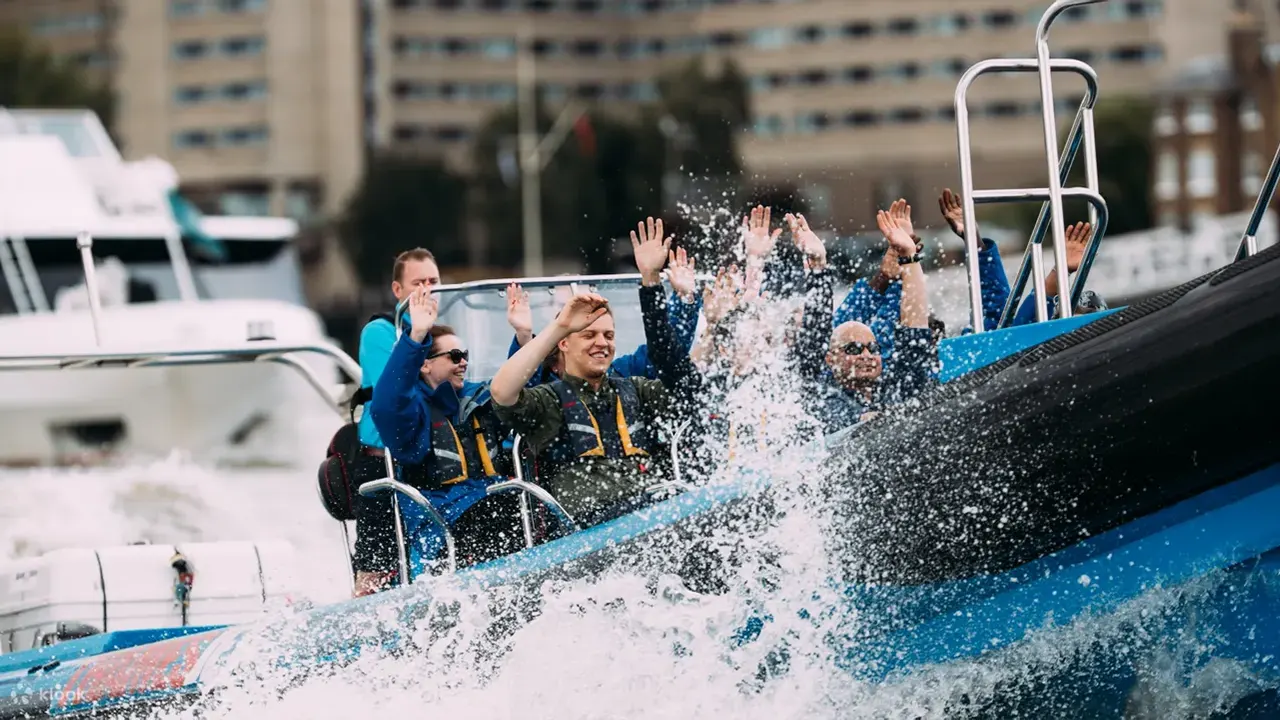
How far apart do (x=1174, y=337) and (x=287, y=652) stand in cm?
256

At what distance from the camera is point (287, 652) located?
5113mm

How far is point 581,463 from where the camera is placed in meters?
5.31

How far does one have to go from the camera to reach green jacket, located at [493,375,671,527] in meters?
5.20

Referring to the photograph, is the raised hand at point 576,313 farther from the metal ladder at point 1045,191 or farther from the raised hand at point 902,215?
the metal ladder at point 1045,191

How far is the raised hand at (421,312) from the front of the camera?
5207 millimetres

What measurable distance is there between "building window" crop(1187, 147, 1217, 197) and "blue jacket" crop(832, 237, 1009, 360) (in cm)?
5342

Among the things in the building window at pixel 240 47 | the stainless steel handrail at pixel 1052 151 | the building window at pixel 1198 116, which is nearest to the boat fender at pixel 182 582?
the stainless steel handrail at pixel 1052 151

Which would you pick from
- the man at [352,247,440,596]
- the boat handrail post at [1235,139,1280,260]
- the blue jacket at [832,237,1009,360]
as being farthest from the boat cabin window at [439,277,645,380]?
the boat handrail post at [1235,139,1280,260]

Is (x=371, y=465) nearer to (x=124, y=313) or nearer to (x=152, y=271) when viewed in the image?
(x=124, y=313)

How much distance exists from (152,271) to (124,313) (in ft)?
3.52

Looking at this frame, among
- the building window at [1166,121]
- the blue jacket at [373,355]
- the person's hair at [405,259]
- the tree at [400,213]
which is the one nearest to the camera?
the blue jacket at [373,355]

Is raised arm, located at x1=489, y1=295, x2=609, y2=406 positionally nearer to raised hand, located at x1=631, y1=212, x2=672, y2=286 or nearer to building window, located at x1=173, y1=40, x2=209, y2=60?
raised hand, located at x1=631, y1=212, x2=672, y2=286

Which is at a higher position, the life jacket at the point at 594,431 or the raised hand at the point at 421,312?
the raised hand at the point at 421,312

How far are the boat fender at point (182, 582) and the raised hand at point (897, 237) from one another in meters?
2.87
